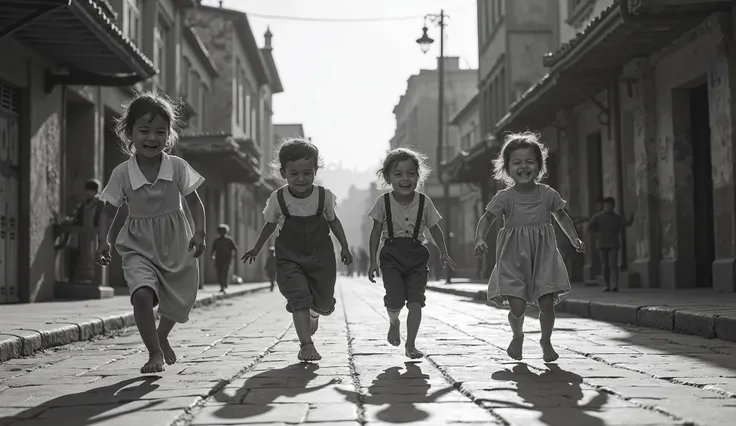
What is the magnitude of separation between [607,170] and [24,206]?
35.6 ft

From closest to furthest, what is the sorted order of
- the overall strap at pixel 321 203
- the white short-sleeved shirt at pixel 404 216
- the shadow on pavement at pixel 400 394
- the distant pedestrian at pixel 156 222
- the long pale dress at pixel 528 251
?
1. the shadow on pavement at pixel 400 394
2. the distant pedestrian at pixel 156 222
3. the long pale dress at pixel 528 251
4. the overall strap at pixel 321 203
5. the white short-sleeved shirt at pixel 404 216

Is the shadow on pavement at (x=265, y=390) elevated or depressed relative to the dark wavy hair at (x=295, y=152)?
depressed

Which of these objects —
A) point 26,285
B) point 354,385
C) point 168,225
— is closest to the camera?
point 354,385

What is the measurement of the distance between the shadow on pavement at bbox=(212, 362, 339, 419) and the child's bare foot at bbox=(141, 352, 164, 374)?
1.87 feet

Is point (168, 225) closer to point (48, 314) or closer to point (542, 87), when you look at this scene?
point (48, 314)

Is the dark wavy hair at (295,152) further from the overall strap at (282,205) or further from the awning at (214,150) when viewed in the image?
the awning at (214,150)

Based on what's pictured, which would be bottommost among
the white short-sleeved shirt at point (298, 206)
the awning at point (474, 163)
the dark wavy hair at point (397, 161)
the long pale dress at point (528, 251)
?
the long pale dress at point (528, 251)

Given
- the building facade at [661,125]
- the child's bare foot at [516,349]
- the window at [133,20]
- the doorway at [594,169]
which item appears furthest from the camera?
the doorway at [594,169]

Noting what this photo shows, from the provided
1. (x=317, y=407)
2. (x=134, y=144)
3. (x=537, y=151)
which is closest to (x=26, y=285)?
(x=134, y=144)

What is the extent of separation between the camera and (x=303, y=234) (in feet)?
21.1

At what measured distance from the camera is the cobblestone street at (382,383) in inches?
157

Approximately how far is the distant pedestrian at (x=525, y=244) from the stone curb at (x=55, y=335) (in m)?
3.51

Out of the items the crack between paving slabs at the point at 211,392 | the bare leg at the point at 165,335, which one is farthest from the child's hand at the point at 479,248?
the bare leg at the point at 165,335

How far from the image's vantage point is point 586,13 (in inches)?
800
